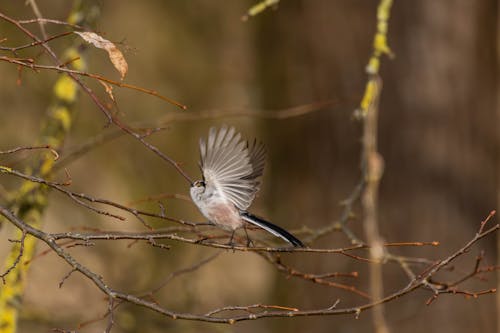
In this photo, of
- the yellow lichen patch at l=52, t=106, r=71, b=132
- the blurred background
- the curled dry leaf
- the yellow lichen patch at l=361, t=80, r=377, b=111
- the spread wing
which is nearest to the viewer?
the curled dry leaf

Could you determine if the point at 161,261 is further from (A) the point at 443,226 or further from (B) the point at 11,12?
(A) the point at 443,226

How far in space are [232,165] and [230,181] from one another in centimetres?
7

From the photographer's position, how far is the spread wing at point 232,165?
2.03 m

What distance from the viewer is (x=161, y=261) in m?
6.21

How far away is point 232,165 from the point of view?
2088mm

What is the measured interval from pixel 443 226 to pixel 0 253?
3825 millimetres

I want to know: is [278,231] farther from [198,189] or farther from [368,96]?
[368,96]

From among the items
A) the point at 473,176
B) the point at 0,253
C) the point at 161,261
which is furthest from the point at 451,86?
the point at 0,253

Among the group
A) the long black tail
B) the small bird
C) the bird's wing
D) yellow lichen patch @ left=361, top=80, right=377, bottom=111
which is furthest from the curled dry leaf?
yellow lichen patch @ left=361, top=80, right=377, bottom=111

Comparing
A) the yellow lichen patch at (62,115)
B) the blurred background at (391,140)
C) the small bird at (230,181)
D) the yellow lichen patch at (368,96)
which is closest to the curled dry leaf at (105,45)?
the small bird at (230,181)

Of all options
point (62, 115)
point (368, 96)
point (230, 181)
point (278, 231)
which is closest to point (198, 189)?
point (230, 181)

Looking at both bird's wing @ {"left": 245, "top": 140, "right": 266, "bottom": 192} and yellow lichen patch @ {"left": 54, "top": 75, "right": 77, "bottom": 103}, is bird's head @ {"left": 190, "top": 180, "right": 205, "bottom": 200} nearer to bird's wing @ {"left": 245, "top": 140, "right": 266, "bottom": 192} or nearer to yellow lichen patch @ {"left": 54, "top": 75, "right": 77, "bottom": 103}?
bird's wing @ {"left": 245, "top": 140, "right": 266, "bottom": 192}

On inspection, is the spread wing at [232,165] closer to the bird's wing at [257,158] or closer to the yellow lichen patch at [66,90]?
the bird's wing at [257,158]

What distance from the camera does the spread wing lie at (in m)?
2.03
